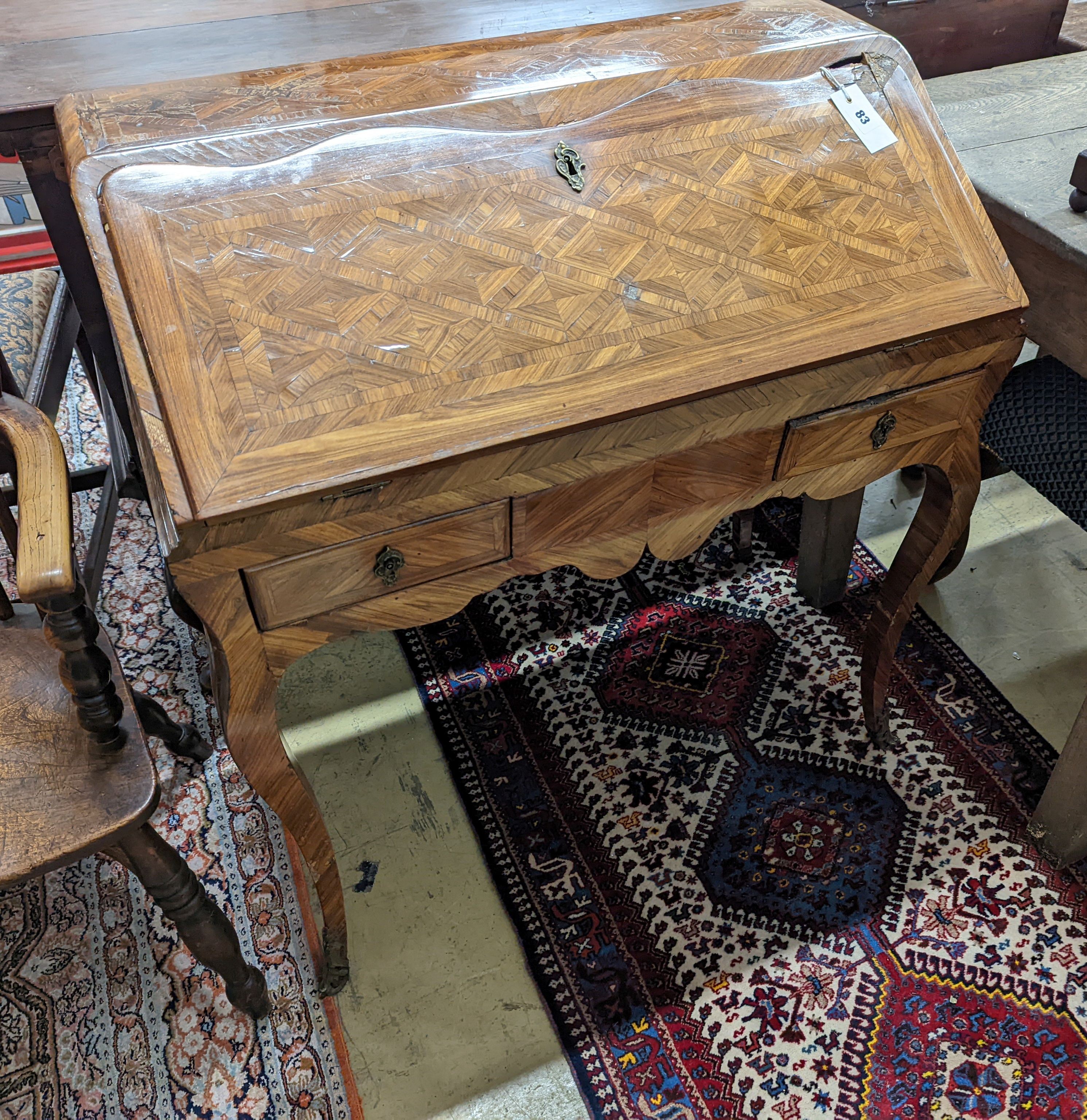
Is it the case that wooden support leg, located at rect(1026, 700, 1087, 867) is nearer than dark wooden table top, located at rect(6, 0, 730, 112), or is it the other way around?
dark wooden table top, located at rect(6, 0, 730, 112)

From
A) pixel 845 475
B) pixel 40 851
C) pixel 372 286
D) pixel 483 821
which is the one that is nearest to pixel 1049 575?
pixel 845 475

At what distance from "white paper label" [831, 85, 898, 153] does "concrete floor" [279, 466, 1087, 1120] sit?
1.15 meters

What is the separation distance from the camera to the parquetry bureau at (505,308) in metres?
1.11

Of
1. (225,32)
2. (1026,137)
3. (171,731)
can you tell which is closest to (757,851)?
(171,731)

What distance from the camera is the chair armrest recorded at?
107cm

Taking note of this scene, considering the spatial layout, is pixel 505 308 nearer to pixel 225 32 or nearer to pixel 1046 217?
pixel 225 32

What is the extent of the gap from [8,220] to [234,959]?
2.71m

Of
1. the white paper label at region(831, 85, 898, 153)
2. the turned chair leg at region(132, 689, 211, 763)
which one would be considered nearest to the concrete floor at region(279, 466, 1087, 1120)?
the turned chair leg at region(132, 689, 211, 763)

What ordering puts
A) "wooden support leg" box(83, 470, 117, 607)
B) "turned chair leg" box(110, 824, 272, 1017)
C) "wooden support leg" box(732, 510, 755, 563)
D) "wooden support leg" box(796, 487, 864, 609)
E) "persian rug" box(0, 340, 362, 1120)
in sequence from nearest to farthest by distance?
"turned chair leg" box(110, 824, 272, 1017), "persian rug" box(0, 340, 362, 1120), "wooden support leg" box(83, 470, 117, 607), "wooden support leg" box(796, 487, 864, 609), "wooden support leg" box(732, 510, 755, 563)

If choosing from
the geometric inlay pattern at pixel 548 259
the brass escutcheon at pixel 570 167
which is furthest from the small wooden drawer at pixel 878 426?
the brass escutcheon at pixel 570 167

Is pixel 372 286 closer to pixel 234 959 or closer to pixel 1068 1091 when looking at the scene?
pixel 234 959

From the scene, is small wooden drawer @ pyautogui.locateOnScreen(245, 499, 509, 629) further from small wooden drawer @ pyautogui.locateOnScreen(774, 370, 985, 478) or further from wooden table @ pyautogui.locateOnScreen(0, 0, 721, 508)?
wooden table @ pyautogui.locateOnScreen(0, 0, 721, 508)

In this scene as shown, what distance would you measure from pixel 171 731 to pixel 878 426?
1.39 meters

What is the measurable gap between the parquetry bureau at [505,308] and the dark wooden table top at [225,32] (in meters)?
0.14
